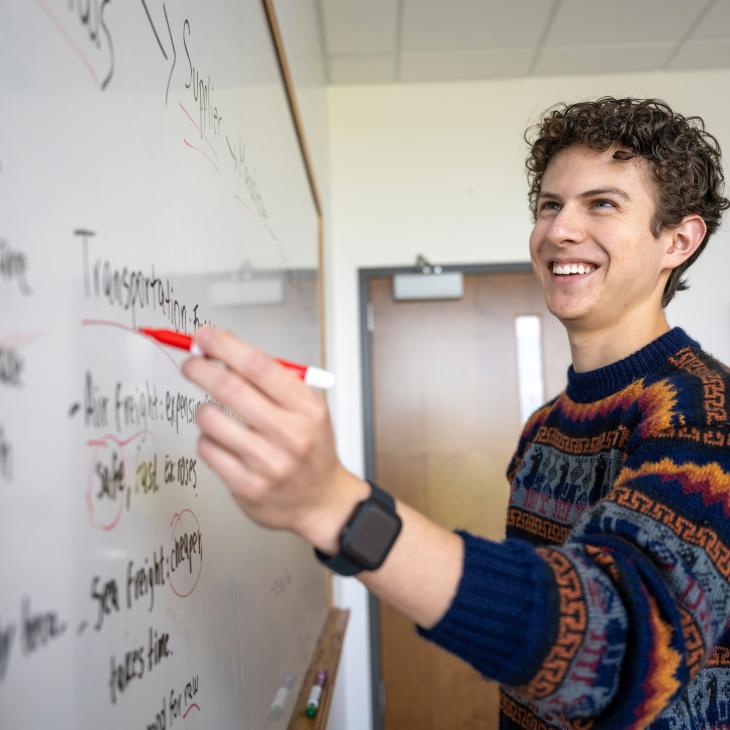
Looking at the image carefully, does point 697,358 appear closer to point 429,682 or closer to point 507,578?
point 507,578

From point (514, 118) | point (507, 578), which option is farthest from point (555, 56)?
point (507, 578)

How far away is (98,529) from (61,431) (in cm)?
9

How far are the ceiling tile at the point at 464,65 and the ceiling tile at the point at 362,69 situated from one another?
2.4 inches

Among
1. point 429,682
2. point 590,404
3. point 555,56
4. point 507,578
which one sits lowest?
point 429,682

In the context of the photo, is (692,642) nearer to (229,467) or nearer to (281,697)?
(229,467)

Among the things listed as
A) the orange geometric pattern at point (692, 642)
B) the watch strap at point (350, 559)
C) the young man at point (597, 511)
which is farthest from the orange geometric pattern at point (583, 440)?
the watch strap at point (350, 559)

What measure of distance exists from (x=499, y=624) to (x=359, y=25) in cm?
254

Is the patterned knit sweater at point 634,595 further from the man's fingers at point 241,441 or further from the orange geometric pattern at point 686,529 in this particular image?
the man's fingers at point 241,441

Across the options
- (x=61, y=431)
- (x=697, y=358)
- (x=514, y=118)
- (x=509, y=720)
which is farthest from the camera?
(x=514, y=118)

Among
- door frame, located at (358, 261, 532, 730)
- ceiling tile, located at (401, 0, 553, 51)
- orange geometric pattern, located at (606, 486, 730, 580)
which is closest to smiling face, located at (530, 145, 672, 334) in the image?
orange geometric pattern, located at (606, 486, 730, 580)

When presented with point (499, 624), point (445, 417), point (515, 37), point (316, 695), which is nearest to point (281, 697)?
point (316, 695)

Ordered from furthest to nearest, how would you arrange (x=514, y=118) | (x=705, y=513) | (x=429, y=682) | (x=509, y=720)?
1. (x=514, y=118)
2. (x=429, y=682)
3. (x=509, y=720)
4. (x=705, y=513)

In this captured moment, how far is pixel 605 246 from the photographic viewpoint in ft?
3.32

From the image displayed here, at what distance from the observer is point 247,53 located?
1032mm
